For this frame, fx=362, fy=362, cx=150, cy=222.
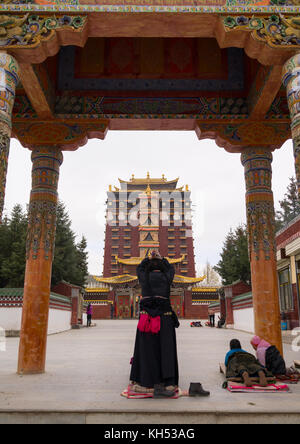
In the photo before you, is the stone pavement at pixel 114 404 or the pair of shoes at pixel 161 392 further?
the pair of shoes at pixel 161 392

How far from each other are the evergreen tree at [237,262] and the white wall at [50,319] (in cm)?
1232

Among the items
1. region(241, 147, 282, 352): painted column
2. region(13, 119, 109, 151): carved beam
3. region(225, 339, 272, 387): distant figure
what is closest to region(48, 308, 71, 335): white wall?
region(13, 119, 109, 151): carved beam

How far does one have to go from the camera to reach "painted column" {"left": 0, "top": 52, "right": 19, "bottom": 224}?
141 inches

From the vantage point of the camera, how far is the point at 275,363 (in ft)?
15.1

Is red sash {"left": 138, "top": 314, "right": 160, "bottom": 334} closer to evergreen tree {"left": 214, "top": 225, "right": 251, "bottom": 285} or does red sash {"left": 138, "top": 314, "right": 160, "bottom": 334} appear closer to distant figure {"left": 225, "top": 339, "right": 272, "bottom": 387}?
distant figure {"left": 225, "top": 339, "right": 272, "bottom": 387}

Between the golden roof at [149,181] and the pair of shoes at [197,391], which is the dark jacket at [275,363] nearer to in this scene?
the pair of shoes at [197,391]

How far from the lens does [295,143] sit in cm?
359

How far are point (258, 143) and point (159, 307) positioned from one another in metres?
3.30

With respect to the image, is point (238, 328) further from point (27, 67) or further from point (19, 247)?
point (27, 67)

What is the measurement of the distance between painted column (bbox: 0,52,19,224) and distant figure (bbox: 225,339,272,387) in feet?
10.7

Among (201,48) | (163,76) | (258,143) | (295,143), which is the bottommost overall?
(295,143)

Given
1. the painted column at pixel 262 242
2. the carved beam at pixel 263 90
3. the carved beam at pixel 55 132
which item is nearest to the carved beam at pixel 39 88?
the carved beam at pixel 55 132

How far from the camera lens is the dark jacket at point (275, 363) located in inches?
181

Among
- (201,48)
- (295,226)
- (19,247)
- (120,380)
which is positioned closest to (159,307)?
(120,380)
